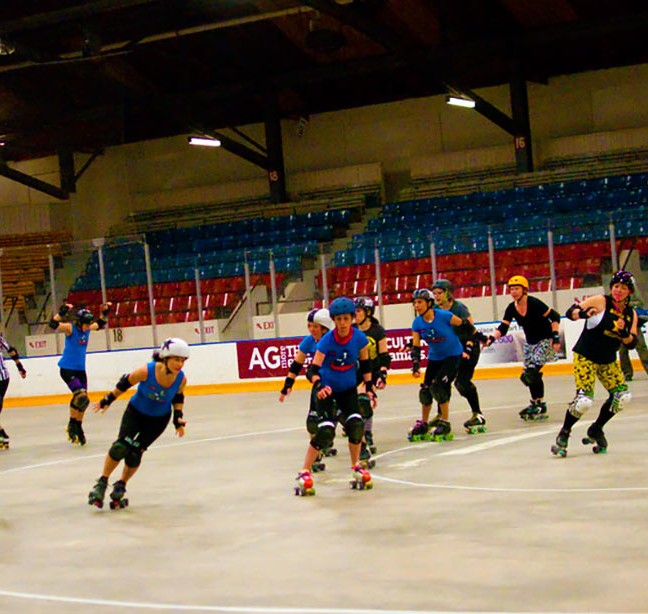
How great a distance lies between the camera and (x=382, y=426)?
13695 mm

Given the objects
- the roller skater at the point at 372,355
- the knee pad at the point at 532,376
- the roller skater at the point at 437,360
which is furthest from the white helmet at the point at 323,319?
the knee pad at the point at 532,376

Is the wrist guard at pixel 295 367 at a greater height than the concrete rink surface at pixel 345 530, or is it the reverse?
the wrist guard at pixel 295 367

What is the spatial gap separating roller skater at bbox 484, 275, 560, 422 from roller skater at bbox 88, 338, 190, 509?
214 inches

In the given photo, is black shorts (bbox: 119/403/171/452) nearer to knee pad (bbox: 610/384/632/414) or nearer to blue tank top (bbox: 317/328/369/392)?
blue tank top (bbox: 317/328/369/392)

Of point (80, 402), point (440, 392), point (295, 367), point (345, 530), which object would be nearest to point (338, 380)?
point (295, 367)

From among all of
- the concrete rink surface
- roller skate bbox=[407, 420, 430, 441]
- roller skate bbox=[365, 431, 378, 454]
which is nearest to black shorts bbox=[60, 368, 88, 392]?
the concrete rink surface

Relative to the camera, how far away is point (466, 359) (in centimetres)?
1251

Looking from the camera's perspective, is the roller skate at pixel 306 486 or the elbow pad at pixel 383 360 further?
the elbow pad at pixel 383 360

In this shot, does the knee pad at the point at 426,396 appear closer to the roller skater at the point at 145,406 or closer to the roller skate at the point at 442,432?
the roller skate at the point at 442,432

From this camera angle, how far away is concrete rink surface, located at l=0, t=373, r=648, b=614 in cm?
567

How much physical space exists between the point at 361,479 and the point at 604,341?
8.25ft

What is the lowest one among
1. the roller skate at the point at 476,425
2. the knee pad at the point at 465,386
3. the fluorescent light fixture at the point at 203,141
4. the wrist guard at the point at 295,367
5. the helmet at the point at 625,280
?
the roller skate at the point at 476,425

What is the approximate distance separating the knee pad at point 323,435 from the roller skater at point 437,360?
3.07 meters

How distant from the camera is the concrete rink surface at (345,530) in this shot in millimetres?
5672
